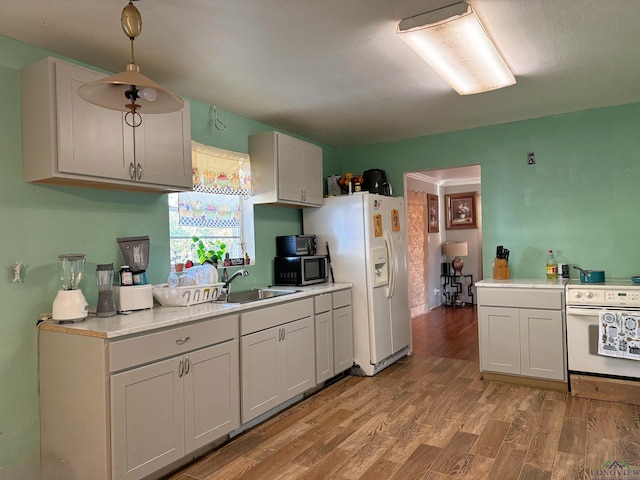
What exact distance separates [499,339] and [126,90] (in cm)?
349

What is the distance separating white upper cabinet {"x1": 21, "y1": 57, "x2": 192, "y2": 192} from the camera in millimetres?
2266

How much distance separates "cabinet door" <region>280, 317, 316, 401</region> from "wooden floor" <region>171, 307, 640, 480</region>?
16cm

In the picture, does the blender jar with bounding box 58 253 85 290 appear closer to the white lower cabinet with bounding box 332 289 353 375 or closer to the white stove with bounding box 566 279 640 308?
the white lower cabinet with bounding box 332 289 353 375

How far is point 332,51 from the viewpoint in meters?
2.65

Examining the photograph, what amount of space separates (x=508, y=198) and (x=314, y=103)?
2229 millimetres

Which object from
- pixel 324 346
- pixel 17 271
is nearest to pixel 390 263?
pixel 324 346

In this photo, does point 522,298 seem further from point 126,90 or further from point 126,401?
point 126,90

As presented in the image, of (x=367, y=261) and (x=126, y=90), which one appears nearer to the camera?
(x=126, y=90)

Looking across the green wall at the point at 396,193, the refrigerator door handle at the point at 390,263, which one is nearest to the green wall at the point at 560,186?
the green wall at the point at 396,193

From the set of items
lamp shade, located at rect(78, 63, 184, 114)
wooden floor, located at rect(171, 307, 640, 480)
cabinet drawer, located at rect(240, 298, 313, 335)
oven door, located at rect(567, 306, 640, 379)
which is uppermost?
lamp shade, located at rect(78, 63, 184, 114)

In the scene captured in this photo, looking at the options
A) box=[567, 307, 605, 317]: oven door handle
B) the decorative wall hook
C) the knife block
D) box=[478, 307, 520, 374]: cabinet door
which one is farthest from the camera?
the knife block

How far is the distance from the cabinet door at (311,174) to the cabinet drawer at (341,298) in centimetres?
90

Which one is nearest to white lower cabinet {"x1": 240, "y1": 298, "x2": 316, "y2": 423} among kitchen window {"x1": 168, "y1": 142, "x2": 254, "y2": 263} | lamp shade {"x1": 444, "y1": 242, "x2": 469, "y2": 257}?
kitchen window {"x1": 168, "y1": 142, "x2": 254, "y2": 263}

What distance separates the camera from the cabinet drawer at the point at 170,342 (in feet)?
7.02
